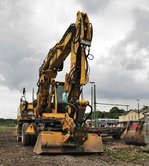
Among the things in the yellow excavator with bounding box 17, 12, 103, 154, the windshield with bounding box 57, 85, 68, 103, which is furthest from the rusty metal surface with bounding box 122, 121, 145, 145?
the windshield with bounding box 57, 85, 68, 103

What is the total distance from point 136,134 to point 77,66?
4.76m

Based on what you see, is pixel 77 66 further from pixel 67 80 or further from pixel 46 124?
pixel 46 124

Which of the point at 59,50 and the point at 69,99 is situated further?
the point at 59,50

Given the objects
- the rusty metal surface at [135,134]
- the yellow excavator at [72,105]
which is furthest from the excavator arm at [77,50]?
the rusty metal surface at [135,134]

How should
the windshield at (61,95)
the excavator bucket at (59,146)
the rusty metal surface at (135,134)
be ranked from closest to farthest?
the excavator bucket at (59,146), the rusty metal surface at (135,134), the windshield at (61,95)

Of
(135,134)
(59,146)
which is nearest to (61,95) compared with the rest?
(135,134)

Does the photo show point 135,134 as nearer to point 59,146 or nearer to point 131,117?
point 59,146

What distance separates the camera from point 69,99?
38.3 ft

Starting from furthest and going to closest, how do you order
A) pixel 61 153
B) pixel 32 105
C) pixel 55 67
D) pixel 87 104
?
1. pixel 32 105
2. pixel 55 67
3. pixel 61 153
4. pixel 87 104

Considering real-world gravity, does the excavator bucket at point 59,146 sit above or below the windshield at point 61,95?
below

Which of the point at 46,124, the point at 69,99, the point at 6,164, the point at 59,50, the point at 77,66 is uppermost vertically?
the point at 59,50

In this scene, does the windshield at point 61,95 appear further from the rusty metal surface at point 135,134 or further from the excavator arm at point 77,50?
the rusty metal surface at point 135,134

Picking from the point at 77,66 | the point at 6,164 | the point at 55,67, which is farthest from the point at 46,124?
the point at 6,164

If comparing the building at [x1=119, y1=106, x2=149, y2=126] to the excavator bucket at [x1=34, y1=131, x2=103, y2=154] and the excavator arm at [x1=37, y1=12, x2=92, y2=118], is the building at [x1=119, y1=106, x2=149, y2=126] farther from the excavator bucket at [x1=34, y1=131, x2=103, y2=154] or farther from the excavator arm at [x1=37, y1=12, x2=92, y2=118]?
the excavator arm at [x1=37, y1=12, x2=92, y2=118]
